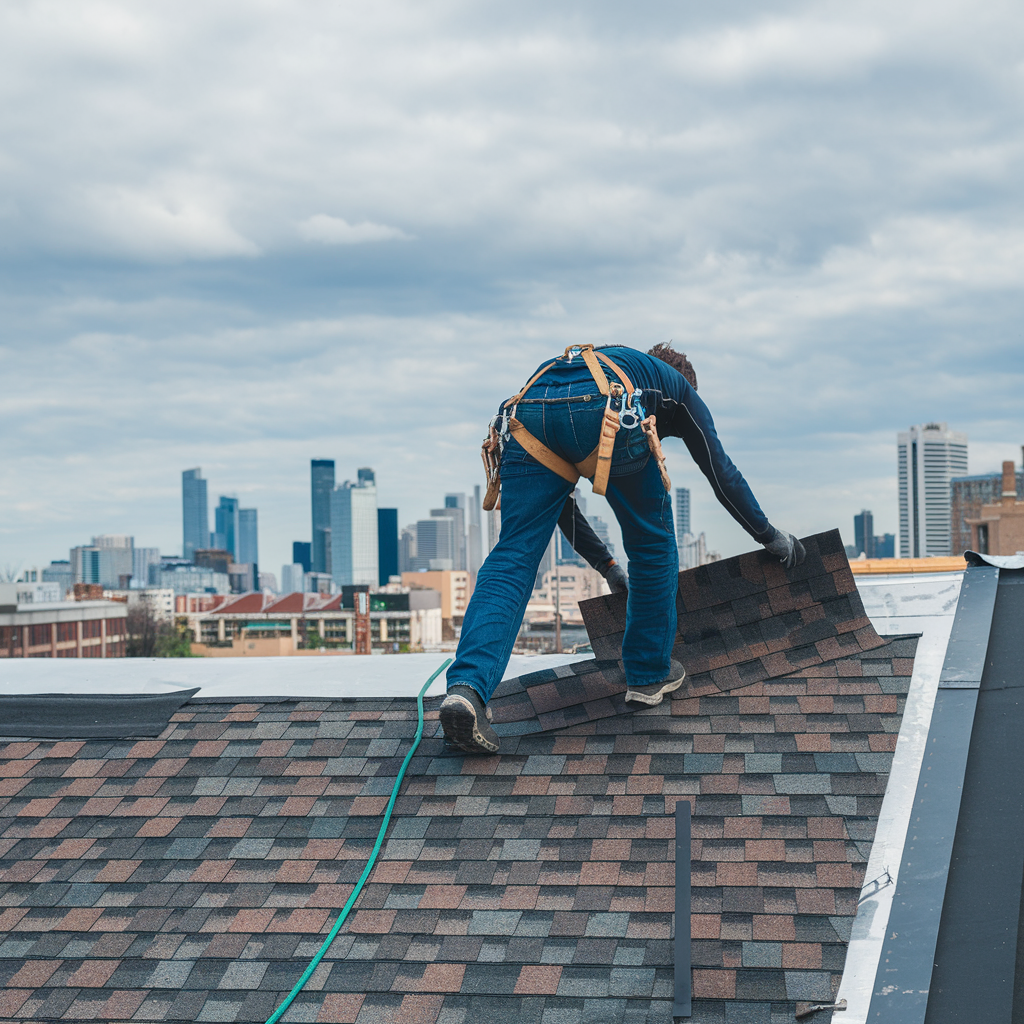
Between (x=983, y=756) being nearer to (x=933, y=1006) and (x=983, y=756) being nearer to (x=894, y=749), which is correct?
(x=894, y=749)

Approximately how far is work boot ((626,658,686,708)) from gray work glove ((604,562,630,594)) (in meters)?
0.47

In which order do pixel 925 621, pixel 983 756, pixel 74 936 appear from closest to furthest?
1. pixel 74 936
2. pixel 983 756
3. pixel 925 621

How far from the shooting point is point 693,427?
3787 millimetres

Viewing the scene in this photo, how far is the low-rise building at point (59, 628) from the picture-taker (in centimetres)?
6022

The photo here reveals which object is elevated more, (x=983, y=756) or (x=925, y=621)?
(x=925, y=621)

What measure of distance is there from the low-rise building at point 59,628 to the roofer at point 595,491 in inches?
2405

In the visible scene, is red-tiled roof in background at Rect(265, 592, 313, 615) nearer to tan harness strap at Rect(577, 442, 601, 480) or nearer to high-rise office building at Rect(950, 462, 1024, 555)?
high-rise office building at Rect(950, 462, 1024, 555)

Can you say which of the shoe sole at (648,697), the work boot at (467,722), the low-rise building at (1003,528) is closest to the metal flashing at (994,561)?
the shoe sole at (648,697)

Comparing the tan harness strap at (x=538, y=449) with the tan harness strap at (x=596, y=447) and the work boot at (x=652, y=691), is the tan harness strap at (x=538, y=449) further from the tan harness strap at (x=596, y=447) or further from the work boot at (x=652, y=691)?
the work boot at (x=652, y=691)

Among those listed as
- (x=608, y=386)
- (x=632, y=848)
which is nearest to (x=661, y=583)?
(x=608, y=386)

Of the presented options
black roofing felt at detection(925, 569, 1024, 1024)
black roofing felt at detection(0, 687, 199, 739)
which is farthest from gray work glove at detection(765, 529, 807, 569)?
black roofing felt at detection(0, 687, 199, 739)

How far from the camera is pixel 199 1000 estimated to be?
8.55ft

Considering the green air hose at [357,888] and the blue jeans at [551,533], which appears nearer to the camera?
the green air hose at [357,888]

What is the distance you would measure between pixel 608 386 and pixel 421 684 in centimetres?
150
